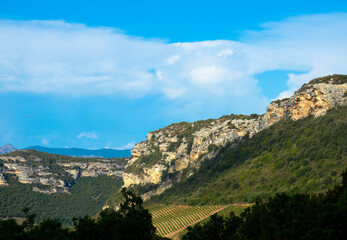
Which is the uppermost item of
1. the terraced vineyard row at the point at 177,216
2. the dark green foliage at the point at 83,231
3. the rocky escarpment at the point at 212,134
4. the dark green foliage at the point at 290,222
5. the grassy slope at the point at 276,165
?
the rocky escarpment at the point at 212,134

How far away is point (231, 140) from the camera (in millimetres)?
159125

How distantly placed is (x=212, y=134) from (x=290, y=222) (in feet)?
416

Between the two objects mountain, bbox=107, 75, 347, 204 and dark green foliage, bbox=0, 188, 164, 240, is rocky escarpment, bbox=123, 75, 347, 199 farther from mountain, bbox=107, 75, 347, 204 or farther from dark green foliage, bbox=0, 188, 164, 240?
dark green foliage, bbox=0, 188, 164, 240

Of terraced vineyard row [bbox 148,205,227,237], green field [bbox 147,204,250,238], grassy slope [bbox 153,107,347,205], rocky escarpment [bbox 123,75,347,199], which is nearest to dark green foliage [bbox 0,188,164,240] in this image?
green field [bbox 147,204,250,238]

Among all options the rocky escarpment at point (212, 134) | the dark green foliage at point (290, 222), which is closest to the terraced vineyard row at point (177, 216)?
the rocky escarpment at point (212, 134)

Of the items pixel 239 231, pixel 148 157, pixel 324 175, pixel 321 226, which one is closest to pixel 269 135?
pixel 324 175

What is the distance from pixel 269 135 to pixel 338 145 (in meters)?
38.6

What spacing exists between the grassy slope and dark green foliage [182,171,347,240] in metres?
38.8

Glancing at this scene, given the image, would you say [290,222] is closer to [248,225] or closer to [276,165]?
[248,225]

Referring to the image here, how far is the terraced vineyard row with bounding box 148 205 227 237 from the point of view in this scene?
107 metres

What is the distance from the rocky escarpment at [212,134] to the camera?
123 metres

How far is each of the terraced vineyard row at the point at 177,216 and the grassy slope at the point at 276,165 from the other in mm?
4314

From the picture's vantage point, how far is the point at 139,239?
43.8 meters

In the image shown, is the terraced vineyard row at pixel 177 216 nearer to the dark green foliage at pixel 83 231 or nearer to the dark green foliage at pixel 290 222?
the dark green foliage at pixel 290 222
